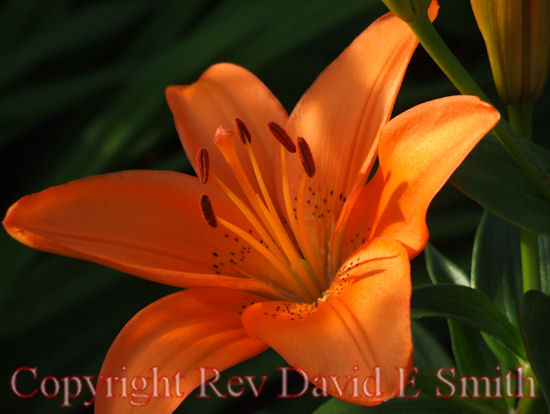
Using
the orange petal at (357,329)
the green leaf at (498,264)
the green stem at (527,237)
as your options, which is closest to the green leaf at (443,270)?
the green leaf at (498,264)

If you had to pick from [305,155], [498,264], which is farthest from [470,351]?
[305,155]

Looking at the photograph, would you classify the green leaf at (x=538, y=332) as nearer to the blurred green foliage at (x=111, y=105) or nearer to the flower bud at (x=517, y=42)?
the flower bud at (x=517, y=42)

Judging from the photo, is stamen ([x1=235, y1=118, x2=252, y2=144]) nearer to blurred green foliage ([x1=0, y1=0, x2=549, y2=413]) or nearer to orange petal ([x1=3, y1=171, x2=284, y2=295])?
orange petal ([x1=3, y1=171, x2=284, y2=295])

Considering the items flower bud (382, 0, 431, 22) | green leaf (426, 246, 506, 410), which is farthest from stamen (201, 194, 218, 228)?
green leaf (426, 246, 506, 410)

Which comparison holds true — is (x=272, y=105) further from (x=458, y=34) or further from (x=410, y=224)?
(x=458, y=34)

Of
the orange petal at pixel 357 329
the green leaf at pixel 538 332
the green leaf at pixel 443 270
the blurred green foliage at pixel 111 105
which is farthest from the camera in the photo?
the blurred green foliage at pixel 111 105

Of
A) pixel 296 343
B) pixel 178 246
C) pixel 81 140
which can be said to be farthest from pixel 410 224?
pixel 81 140
